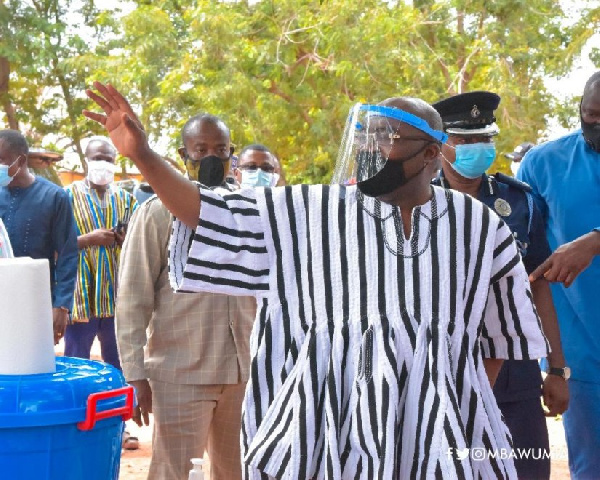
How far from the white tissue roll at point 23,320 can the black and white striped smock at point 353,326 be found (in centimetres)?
39

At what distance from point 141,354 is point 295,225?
1.56 meters

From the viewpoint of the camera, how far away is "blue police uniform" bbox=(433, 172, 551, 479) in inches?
148

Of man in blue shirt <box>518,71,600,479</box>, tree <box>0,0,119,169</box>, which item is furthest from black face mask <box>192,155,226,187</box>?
tree <box>0,0,119,169</box>

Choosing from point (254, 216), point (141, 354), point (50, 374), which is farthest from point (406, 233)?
point (141, 354)

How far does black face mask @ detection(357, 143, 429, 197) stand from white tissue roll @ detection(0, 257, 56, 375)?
0.93 meters

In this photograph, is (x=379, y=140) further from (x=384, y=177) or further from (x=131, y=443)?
(x=131, y=443)

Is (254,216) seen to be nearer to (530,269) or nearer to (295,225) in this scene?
(295,225)

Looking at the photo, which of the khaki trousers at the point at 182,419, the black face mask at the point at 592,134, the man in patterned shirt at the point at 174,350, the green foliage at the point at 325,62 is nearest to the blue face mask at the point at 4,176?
the man in patterned shirt at the point at 174,350

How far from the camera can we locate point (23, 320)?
260 cm

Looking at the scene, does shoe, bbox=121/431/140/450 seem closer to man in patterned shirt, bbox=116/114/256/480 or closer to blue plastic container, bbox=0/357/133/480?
man in patterned shirt, bbox=116/114/256/480

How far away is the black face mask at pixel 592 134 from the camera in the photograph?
4.18 m

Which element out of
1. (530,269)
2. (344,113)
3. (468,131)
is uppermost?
(344,113)

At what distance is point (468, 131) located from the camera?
160 inches

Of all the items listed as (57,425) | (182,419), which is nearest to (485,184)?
(182,419)
